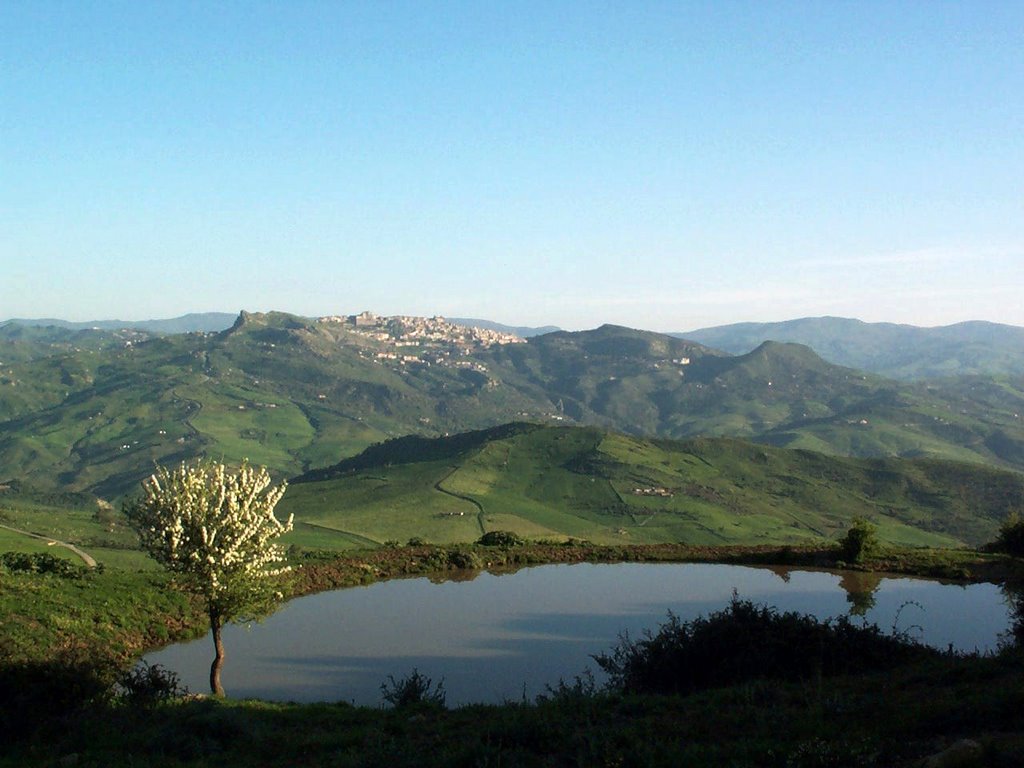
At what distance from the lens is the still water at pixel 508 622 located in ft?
101

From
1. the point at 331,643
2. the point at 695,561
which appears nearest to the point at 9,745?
the point at 331,643

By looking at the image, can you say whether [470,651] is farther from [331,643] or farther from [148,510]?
[148,510]

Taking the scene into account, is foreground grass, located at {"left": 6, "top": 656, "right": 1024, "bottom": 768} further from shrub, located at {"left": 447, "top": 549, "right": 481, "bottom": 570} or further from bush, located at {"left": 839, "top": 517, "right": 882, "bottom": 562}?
bush, located at {"left": 839, "top": 517, "right": 882, "bottom": 562}

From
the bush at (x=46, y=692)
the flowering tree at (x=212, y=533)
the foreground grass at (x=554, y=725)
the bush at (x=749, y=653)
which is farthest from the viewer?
the flowering tree at (x=212, y=533)

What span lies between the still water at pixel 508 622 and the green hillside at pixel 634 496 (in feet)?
182

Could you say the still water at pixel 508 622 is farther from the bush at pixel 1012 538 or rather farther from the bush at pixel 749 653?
the bush at pixel 1012 538

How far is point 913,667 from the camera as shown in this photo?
23938mm

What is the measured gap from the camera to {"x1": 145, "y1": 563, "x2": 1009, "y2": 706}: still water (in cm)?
3086

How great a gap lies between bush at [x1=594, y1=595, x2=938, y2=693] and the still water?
4.56 meters

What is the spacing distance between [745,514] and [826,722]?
457 ft

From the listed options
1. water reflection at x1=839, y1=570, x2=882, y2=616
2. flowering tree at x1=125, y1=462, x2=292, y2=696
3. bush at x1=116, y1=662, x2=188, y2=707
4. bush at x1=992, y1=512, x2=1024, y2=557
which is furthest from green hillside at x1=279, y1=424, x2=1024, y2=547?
bush at x1=116, y1=662, x2=188, y2=707

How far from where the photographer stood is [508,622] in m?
38.7

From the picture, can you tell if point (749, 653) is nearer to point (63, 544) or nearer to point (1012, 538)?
point (1012, 538)

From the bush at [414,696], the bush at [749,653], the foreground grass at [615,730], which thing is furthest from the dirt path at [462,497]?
the foreground grass at [615,730]
